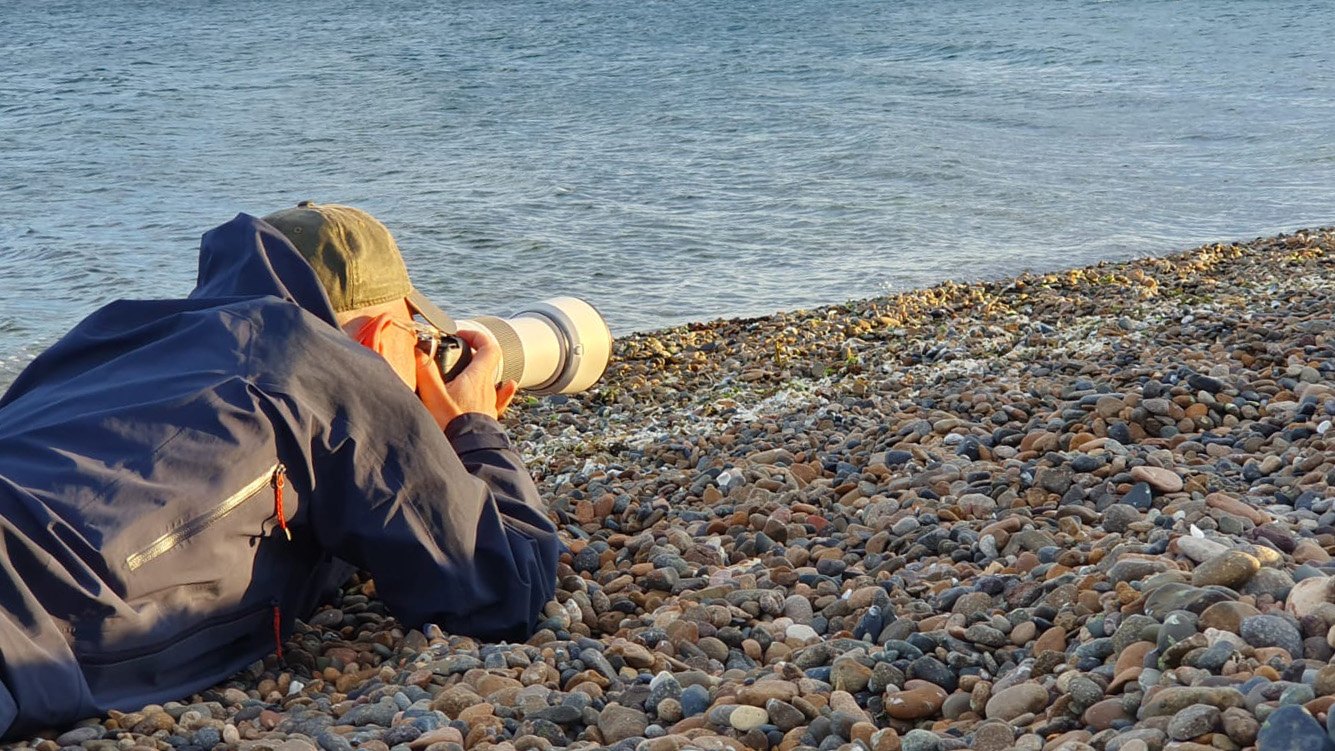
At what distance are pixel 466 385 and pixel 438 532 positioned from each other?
2.05 feet

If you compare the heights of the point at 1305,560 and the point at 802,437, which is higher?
the point at 1305,560

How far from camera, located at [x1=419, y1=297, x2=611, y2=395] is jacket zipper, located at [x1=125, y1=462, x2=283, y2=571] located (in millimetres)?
1467

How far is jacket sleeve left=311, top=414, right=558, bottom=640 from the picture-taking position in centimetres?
281

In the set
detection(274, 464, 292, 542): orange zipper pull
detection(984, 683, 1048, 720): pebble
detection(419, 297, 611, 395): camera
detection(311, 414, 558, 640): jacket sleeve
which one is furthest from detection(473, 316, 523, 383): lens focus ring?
detection(984, 683, 1048, 720): pebble

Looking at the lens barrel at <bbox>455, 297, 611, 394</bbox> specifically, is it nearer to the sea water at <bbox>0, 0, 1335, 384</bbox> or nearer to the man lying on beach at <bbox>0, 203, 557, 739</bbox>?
the man lying on beach at <bbox>0, 203, 557, 739</bbox>

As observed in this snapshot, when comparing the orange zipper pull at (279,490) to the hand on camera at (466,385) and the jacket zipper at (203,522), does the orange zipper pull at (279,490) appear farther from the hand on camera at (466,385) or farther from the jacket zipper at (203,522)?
the hand on camera at (466,385)

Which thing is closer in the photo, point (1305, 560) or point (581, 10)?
point (1305, 560)

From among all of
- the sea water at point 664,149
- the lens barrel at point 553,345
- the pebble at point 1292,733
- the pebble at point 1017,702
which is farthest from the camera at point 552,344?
the sea water at point 664,149

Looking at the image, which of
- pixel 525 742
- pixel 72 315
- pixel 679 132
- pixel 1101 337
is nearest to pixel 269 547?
pixel 525 742

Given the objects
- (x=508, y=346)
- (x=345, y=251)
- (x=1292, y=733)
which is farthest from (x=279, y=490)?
(x=1292, y=733)

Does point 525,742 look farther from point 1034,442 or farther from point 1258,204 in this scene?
point 1258,204

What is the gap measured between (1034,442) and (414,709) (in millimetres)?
2400

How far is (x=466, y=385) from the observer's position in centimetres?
344

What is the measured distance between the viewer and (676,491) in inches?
179
